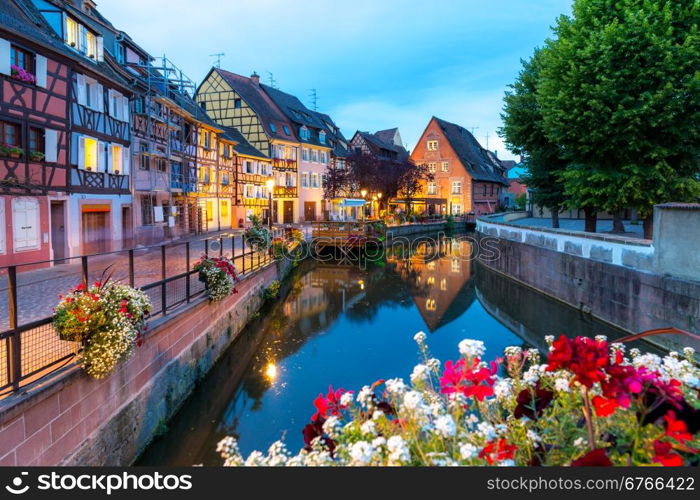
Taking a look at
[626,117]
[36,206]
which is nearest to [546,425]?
[626,117]

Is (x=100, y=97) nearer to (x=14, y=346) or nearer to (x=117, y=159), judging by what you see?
(x=117, y=159)

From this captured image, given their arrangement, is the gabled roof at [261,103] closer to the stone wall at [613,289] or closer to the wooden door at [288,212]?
the wooden door at [288,212]

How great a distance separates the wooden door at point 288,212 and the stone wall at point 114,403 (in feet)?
123

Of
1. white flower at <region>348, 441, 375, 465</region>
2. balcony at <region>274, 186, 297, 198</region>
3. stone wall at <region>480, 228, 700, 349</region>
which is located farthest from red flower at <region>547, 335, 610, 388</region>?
balcony at <region>274, 186, 297, 198</region>

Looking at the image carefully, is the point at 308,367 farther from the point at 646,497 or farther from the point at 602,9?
the point at 602,9

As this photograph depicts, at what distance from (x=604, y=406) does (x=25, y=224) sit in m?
16.9

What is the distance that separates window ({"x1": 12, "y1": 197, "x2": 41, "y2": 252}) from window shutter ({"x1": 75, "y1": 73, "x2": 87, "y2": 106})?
476 cm

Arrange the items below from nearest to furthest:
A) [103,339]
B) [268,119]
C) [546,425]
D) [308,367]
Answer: [546,425], [103,339], [308,367], [268,119]

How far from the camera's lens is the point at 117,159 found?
2123 centimetres

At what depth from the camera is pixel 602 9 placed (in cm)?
1616

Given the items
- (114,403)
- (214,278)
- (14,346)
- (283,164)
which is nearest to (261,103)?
(283,164)

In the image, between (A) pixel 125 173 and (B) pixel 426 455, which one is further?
(A) pixel 125 173

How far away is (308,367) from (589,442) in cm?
978

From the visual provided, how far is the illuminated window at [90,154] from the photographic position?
18344 millimetres
